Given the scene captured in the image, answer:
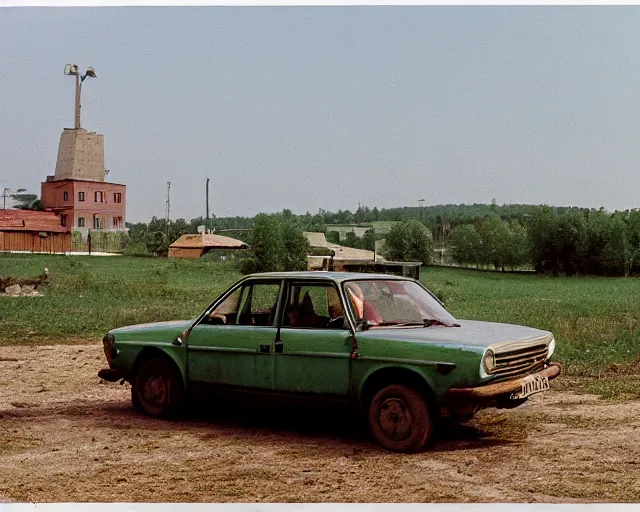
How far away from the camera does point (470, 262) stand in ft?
49.4

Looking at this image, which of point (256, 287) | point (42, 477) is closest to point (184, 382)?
point (256, 287)

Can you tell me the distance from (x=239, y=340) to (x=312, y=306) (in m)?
0.62

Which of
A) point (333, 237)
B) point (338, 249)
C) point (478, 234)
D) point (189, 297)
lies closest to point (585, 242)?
point (478, 234)

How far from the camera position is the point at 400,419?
578 cm

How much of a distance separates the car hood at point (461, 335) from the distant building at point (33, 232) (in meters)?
7.60

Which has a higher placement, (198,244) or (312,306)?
(198,244)

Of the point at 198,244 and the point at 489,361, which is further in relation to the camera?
the point at 198,244

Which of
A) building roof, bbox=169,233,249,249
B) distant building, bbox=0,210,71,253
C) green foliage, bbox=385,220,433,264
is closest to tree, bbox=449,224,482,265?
green foliage, bbox=385,220,433,264

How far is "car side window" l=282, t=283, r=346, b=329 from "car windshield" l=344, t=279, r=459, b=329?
6.5 inches

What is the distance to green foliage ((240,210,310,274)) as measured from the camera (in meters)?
13.0

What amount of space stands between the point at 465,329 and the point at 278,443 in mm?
1590

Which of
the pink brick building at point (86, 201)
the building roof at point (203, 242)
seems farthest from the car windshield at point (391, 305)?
the building roof at point (203, 242)

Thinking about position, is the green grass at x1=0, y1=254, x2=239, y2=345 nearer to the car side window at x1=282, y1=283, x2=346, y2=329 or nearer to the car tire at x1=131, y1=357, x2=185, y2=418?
the car tire at x1=131, y1=357, x2=185, y2=418

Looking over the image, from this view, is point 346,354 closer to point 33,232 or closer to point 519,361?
point 519,361
